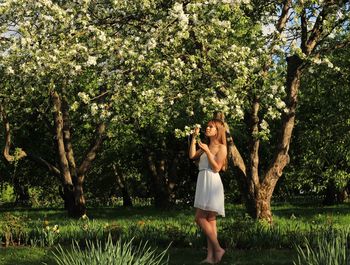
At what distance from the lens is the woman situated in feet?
27.6

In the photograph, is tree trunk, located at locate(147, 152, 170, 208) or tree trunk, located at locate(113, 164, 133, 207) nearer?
tree trunk, located at locate(147, 152, 170, 208)

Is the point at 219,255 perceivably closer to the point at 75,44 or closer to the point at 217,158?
the point at 217,158

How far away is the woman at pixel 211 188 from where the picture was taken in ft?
27.6

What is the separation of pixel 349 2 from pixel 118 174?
2736 cm

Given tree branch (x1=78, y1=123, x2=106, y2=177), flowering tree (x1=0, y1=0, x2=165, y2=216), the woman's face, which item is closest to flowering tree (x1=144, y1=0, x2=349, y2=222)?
flowering tree (x1=0, y1=0, x2=165, y2=216)

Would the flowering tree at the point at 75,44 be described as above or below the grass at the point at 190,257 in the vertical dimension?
above

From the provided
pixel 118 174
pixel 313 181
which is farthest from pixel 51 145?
pixel 313 181

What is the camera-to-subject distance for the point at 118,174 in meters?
38.0

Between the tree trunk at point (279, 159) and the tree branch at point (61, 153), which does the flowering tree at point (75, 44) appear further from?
the tree branch at point (61, 153)

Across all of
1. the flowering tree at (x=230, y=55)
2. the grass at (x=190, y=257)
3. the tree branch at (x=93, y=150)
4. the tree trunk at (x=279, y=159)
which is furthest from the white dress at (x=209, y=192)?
the tree branch at (x=93, y=150)

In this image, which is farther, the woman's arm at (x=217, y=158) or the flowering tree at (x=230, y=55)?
the flowering tree at (x=230, y=55)

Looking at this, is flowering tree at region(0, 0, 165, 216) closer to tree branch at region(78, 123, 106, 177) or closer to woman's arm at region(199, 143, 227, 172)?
woman's arm at region(199, 143, 227, 172)

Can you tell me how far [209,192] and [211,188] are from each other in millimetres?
73

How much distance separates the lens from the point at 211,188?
27.7 ft
